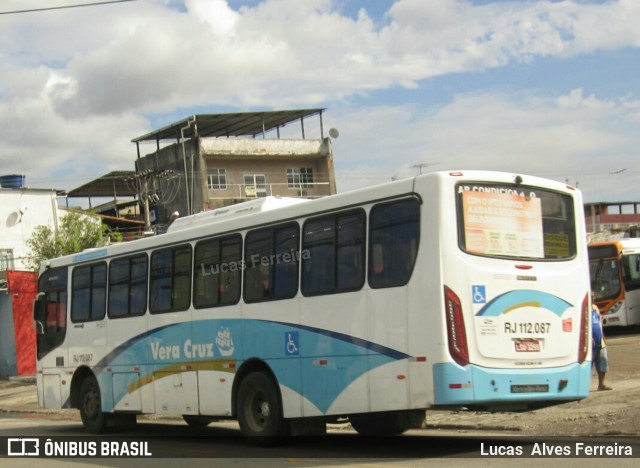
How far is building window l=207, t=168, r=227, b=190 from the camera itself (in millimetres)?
59375

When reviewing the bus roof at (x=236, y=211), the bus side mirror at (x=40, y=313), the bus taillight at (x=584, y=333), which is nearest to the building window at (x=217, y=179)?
the bus side mirror at (x=40, y=313)

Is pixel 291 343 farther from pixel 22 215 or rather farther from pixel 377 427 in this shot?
pixel 22 215

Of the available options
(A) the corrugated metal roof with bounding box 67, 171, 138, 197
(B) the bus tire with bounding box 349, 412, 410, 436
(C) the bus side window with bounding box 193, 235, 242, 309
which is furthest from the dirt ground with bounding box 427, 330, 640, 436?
(A) the corrugated metal roof with bounding box 67, 171, 138, 197

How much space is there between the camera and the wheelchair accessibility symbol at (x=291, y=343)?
40.0ft

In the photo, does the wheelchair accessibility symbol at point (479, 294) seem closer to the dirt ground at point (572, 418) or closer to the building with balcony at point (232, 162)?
the dirt ground at point (572, 418)

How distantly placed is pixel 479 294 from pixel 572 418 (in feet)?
15.1

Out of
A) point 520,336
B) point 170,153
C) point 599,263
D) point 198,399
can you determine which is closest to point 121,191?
point 170,153

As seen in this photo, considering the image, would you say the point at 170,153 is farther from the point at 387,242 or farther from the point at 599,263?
the point at 387,242

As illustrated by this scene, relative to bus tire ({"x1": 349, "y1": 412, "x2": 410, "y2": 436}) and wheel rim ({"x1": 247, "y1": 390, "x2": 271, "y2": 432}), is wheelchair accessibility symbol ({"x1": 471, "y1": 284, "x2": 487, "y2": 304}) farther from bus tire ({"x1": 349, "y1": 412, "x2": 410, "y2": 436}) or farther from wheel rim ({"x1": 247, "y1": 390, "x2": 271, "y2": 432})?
wheel rim ({"x1": 247, "y1": 390, "x2": 271, "y2": 432})

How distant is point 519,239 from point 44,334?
1114 cm

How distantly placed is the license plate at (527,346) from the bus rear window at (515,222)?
999mm

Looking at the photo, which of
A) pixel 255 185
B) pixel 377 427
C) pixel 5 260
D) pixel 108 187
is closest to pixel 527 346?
pixel 377 427

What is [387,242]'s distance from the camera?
10.9 metres

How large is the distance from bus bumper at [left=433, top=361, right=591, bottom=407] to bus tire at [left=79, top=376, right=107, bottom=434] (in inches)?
340
